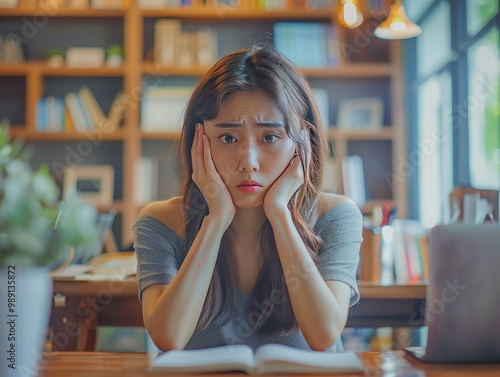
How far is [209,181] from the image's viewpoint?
1535 mm

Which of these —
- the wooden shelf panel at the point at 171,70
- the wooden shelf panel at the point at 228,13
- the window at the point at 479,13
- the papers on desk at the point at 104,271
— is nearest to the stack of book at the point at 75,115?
the wooden shelf panel at the point at 171,70

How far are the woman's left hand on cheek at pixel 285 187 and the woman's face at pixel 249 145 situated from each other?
0.05 feet

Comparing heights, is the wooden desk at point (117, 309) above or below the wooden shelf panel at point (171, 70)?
below

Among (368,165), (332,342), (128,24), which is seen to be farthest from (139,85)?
(332,342)

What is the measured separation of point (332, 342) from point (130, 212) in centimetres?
301

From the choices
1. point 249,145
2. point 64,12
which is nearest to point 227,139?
point 249,145

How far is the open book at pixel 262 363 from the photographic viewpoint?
1.04 metres

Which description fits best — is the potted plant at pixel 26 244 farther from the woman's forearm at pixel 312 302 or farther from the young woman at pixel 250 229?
the woman's forearm at pixel 312 302

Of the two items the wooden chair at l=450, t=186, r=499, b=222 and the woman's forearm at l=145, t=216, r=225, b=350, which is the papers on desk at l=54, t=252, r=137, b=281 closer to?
the woman's forearm at l=145, t=216, r=225, b=350

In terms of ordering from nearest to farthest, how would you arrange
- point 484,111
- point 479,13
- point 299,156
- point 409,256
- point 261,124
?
point 261,124 < point 299,156 < point 409,256 < point 484,111 < point 479,13

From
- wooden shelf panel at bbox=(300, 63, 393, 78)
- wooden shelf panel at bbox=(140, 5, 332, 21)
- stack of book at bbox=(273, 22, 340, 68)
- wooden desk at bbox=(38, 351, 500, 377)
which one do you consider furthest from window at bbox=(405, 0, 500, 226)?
wooden desk at bbox=(38, 351, 500, 377)

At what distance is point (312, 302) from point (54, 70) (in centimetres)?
338

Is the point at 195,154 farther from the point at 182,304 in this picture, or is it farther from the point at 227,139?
the point at 182,304

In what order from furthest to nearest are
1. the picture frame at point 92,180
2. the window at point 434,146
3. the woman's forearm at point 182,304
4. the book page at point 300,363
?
1. the picture frame at point 92,180
2. the window at point 434,146
3. the woman's forearm at point 182,304
4. the book page at point 300,363
